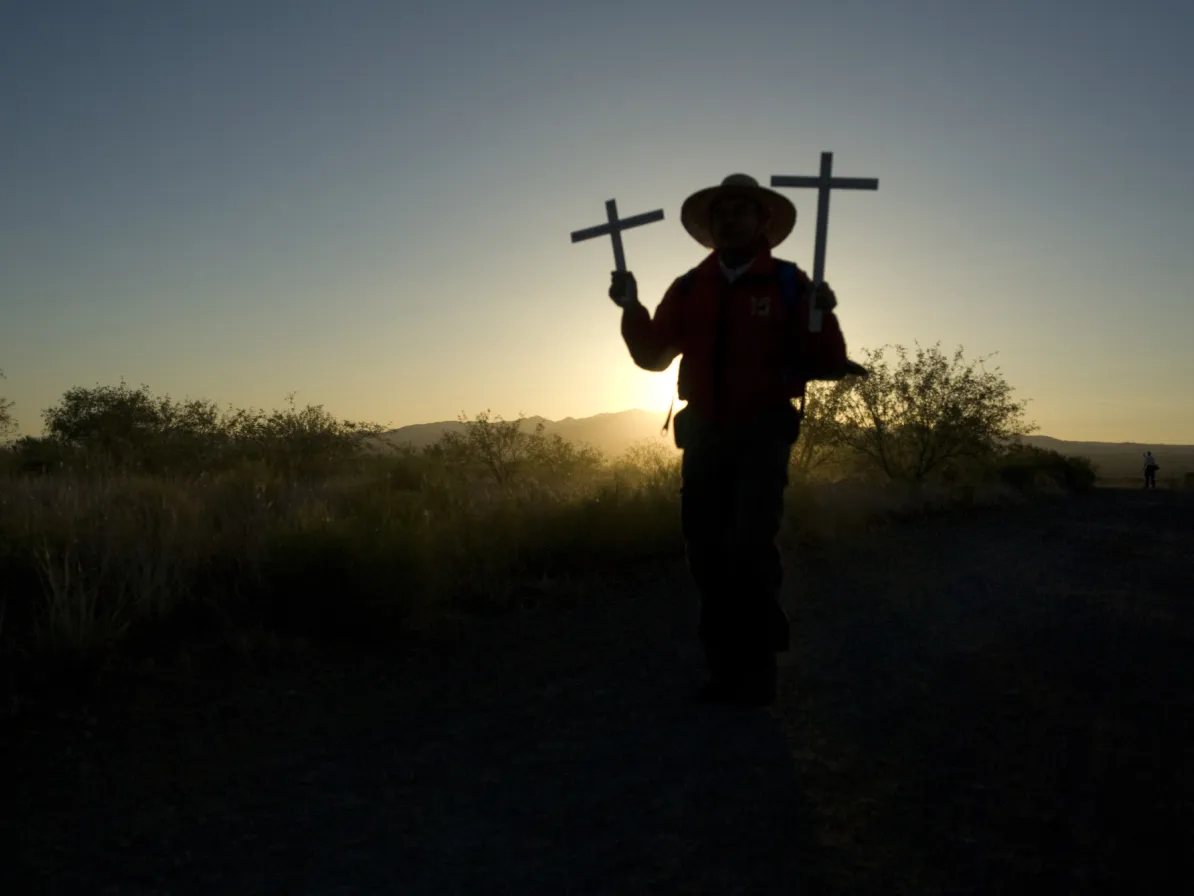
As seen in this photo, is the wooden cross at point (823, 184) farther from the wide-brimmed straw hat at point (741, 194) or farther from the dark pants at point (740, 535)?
the dark pants at point (740, 535)

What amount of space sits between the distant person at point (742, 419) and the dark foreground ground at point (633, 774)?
322 millimetres

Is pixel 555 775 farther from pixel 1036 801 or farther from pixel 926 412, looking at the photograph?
pixel 926 412

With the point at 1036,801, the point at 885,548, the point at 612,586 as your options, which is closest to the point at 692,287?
the point at 1036,801

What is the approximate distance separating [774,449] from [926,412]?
76.1 ft

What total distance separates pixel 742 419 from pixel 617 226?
52.9 inches

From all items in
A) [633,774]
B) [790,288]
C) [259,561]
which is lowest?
[633,774]

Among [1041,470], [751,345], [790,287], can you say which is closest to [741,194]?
[790,287]

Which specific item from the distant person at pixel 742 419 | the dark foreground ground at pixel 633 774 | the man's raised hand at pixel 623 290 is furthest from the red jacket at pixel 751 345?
the dark foreground ground at pixel 633 774

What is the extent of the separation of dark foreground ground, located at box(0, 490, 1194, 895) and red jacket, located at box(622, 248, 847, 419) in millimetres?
1322

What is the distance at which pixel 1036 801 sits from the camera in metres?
2.70

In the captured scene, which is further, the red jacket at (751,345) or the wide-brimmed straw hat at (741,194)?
the wide-brimmed straw hat at (741,194)

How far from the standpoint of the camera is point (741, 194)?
4297 millimetres

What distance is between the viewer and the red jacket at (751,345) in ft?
13.3

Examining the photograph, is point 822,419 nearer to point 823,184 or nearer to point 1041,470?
point 1041,470
